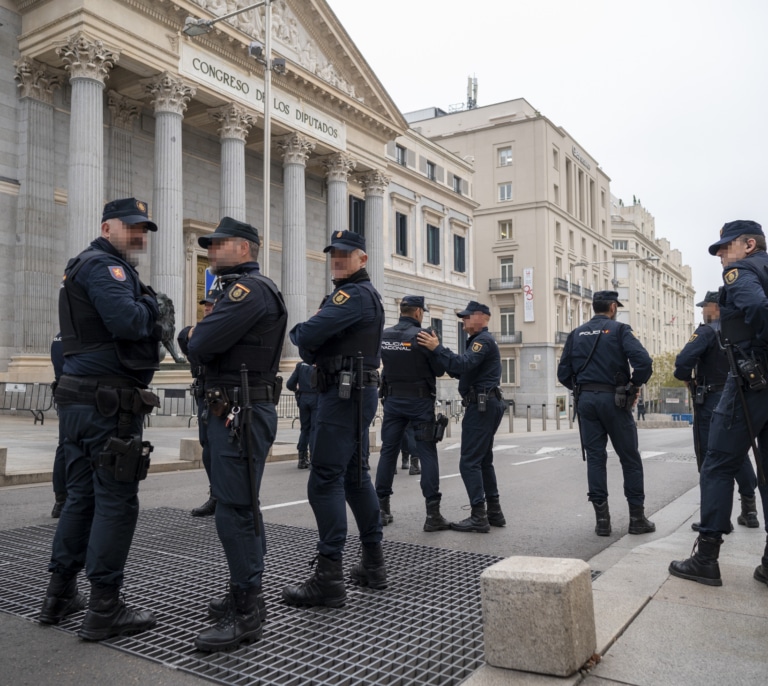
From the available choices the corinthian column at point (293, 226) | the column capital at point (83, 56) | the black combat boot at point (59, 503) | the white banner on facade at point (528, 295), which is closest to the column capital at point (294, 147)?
the corinthian column at point (293, 226)

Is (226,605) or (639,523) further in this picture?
(639,523)

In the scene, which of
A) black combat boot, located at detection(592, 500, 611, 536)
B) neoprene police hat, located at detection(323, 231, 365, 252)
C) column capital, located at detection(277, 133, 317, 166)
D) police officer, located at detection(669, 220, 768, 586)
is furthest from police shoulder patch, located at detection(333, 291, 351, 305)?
column capital, located at detection(277, 133, 317, 166)

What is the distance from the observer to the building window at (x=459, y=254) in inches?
1720

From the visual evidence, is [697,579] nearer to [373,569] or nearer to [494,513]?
[373,569]

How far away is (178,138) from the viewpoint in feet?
75.0

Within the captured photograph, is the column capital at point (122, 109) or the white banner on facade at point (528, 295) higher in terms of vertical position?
the column capital at point (122, 109)

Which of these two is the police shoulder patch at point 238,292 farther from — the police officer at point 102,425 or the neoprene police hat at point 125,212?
the neoprene police hat at point 125,212

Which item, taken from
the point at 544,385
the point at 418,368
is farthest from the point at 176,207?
the point at 544,385

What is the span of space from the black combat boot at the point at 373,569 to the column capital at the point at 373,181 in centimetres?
2961

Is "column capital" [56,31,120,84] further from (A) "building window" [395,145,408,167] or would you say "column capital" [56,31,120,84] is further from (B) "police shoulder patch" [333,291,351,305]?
(A) "building window" [395,145,408,167]

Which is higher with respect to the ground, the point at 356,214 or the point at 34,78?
the point at 34,78

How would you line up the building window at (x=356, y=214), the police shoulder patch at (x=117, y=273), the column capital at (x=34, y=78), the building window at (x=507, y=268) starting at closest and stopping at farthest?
the police shoulder patch at (x=117, y=273) → the column capital at (x=34, y=78) → the building window at (x=356, y=214) → the building window at (x=507, y=268)

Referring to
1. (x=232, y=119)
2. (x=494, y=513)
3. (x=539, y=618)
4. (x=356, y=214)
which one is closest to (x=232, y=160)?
(x=232, y=119)

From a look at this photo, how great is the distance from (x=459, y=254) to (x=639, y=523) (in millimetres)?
38432
